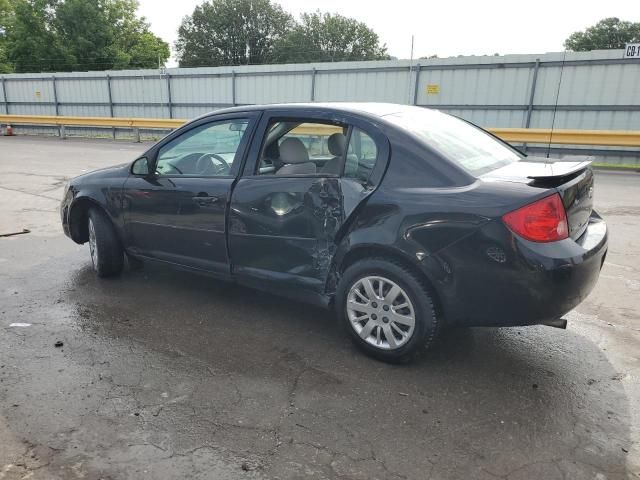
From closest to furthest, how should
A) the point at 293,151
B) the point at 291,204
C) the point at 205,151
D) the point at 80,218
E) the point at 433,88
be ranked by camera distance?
the point at 291,204 < the point at 293,151 < the point at 205,151 < the point at 80,218 < the point at 433,88

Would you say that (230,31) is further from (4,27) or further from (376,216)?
(376,216)

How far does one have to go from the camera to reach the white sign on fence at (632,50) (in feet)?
41.0

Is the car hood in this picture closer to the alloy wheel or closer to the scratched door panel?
the scratched door panel

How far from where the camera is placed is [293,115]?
12.0ft

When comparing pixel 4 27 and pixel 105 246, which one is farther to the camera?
pixel 4 27

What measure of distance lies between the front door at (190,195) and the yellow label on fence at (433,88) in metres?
13.4

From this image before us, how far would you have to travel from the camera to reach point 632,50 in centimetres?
1264

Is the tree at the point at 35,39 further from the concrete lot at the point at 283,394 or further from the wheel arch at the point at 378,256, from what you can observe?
the wheel arch at the point at 378,256

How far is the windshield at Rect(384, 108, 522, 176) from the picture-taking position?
3.20 meters

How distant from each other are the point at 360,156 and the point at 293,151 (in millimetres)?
702

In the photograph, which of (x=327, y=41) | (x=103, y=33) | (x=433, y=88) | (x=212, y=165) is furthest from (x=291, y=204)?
(x=327, y=41)

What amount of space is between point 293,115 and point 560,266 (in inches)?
81.6

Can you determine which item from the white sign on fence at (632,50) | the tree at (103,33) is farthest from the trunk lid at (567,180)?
the tree at (103,33)

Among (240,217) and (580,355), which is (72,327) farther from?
(580,355)
